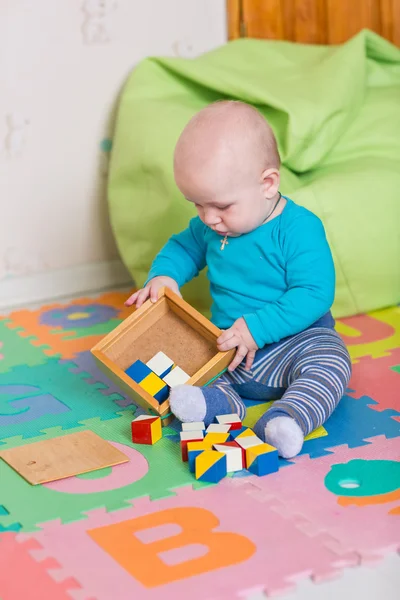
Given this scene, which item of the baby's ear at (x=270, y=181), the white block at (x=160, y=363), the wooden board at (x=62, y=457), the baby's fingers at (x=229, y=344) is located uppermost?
the baby's ear at (x=270, y=181)

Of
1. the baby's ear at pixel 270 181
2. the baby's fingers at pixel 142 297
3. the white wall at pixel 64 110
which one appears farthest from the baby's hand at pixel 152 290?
the white wall at pixel 64 110

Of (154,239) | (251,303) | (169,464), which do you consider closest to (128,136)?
(154,239)

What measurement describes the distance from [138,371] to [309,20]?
4.25ft

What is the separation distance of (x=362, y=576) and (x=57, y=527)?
37 cm

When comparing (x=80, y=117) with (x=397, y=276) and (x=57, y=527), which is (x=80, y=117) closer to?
(x=397, y=276)

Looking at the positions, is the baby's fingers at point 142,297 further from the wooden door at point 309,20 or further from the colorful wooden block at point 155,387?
the wooden door at point 309,20

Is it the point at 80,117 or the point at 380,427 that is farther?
the point at 80,117

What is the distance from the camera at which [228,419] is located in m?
1.31

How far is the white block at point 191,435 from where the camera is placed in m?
1.25

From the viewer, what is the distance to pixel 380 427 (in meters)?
1.33

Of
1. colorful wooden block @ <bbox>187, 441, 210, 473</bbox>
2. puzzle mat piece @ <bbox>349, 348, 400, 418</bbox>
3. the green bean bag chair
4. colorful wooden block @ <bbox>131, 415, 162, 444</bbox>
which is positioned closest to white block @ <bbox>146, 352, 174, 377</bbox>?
colorful wooden block @ <bbox>131, 415, 162, 444</bbox>

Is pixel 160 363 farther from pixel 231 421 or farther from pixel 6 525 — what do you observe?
pixel 6 525

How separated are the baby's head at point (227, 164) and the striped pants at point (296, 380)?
8.8 inches

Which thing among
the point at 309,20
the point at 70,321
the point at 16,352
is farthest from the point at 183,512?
the point at 309,20
